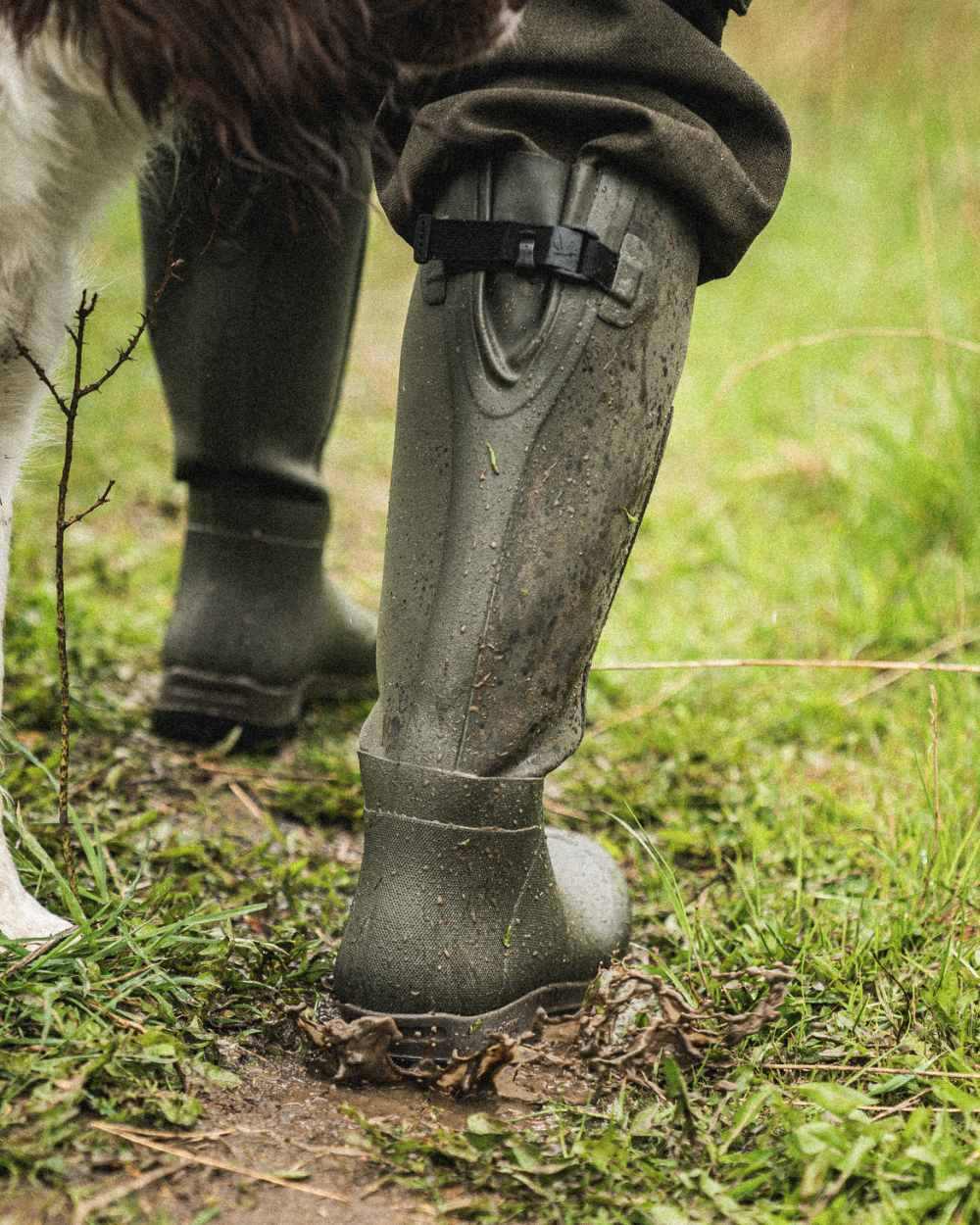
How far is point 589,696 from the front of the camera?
2.21 m

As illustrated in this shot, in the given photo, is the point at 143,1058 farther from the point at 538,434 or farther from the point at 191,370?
the point at 191,370

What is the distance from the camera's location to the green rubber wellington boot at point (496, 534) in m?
1.14

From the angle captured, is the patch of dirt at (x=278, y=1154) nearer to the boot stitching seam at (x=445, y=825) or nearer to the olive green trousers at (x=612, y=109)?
the boot stitching seam at (x=445, y=825)

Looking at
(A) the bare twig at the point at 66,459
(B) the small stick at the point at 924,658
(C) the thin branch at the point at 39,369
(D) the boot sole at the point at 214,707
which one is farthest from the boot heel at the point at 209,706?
(B) the small stick at the point at 924,658

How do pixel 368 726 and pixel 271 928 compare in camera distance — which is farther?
pixel 271 928

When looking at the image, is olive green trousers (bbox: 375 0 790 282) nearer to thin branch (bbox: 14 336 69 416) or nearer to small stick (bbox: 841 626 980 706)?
thin branch (bbox: 14 336 69 416)

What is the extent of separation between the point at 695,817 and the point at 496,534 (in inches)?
30.1

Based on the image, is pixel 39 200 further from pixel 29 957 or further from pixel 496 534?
pixel 29 957

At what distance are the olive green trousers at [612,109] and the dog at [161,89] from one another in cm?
8

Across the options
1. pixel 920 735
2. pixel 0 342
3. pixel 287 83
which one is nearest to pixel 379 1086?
pixel 0 342

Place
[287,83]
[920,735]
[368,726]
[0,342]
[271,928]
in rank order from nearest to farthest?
[287,83] < [0,342] < [368,726] < [271,928] < [920,735]

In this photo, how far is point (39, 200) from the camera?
103cm

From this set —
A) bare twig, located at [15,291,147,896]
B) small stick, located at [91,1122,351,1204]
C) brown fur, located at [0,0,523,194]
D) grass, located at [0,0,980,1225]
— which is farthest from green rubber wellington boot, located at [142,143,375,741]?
small stick, located at [91,1122,351,1204]

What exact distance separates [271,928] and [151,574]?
1.34 metres
